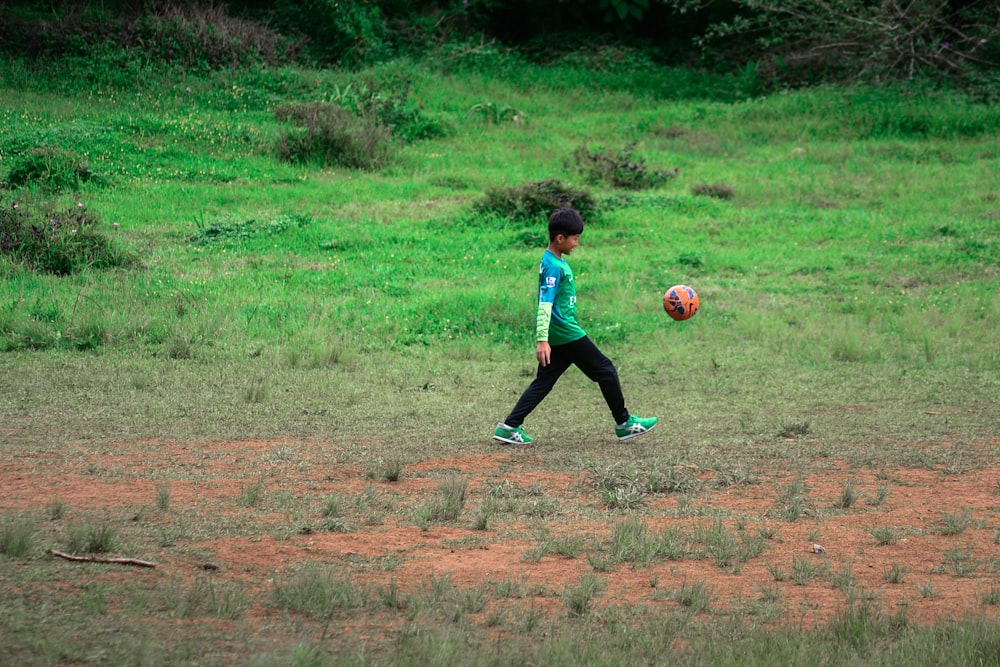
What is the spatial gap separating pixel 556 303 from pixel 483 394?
6.26 ft

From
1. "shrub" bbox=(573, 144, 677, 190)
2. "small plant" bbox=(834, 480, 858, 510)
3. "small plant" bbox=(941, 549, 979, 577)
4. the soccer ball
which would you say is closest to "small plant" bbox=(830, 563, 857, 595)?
"small plant" bbox=(941, 549, 979, 577)

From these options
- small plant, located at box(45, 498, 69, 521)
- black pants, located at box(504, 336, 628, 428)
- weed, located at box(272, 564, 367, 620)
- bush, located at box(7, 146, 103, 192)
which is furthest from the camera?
bush, located at box(7, 146, 103, 192)

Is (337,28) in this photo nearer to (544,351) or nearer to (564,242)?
(564,242)

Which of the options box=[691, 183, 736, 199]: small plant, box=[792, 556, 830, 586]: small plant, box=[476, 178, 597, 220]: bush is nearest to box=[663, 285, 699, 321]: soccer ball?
box=[792, 556, 830, 586]: small plant

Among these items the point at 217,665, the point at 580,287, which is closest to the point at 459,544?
the point at 217,665

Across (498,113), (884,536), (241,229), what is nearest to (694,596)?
(884,536)

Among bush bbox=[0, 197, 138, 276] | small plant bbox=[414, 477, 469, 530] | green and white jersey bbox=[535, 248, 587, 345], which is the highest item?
green and white jersey bbox=[535, 248, 587, 345]

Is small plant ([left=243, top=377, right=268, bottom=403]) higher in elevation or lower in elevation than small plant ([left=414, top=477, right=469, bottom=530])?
lower

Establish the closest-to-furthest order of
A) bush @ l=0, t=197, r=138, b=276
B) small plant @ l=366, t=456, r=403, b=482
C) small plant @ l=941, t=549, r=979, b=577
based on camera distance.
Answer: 1. small plant @ l=941, t=549, r=979, b=577
2. small plant @ l=366, t=456, r=403, b=482
3. bush @ l=0, t=197, r=138, b=276

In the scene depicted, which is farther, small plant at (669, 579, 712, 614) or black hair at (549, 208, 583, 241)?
black hair at (549, 208, 583, 241)

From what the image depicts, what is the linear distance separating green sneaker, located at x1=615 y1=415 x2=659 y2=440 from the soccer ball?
6.27 feet

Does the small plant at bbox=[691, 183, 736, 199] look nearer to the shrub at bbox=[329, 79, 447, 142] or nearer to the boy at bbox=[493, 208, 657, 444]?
the shrub at bbox=[329, 79, 447, 142]

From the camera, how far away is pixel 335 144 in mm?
17031

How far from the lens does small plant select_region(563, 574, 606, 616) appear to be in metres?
4.13
